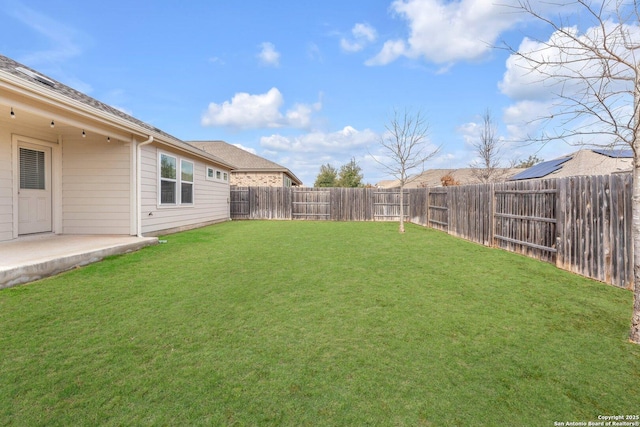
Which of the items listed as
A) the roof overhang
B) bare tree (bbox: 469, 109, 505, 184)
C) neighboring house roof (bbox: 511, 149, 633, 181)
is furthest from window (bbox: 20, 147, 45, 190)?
neighboring house roof (bbox: 511, 149, 633, 181)

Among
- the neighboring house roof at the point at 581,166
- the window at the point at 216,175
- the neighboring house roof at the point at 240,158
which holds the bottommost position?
the window at the point at 216,175

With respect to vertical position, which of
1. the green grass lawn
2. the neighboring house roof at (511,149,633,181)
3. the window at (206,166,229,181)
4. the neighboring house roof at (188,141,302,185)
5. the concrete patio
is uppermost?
the neighboring house roof at (188,141,302,185)

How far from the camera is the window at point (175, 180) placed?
8.33 meters

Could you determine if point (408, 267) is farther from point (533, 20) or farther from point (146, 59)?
point (146, 59)

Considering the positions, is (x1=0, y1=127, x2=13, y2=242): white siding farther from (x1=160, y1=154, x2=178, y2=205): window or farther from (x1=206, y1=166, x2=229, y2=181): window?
(x1=206, y1=166, x2=229, y2=181): window

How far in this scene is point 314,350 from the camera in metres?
2.36

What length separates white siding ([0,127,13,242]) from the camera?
18.4 ft

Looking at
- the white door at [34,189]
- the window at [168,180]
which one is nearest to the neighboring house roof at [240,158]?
the window at [168,180]

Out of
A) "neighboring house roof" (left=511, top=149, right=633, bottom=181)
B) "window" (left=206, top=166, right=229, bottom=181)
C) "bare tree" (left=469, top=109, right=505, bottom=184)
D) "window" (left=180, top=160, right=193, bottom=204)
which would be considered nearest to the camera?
"window" (left=180, top=160, right=193, bottom=204)

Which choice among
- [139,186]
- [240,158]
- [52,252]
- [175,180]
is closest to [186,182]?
[175,180]

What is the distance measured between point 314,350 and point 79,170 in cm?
766

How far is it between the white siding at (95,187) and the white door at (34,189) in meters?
0.31

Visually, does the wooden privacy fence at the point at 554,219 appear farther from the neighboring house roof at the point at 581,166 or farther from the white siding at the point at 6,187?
the white siding at the point at 6,187

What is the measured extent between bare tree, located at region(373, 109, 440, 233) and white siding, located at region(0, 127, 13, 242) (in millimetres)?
10907
